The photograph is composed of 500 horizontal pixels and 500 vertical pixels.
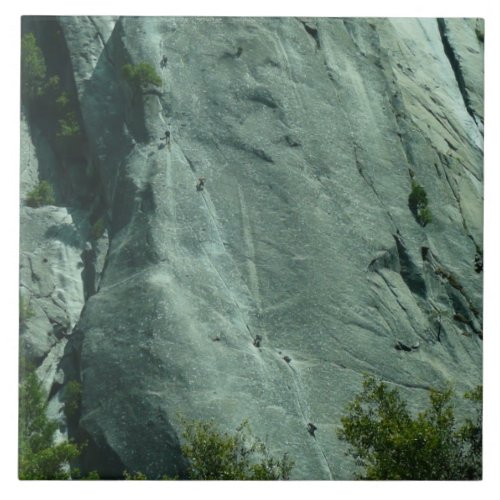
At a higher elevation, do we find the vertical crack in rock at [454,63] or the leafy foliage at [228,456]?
the vertical crack in rock at [454,63]

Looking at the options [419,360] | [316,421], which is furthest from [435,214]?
[316,421]

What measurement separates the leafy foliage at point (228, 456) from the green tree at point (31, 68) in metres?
7.85

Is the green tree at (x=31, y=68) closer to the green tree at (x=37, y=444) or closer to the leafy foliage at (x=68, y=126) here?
the leafy foliage at (x=68, y=126)

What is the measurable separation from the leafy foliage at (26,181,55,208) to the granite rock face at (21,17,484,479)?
255 millimetres

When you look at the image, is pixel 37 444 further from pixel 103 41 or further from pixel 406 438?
pixel 103 41

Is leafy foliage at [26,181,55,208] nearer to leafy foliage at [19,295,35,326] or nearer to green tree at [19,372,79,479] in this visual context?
leafy foliage at [19,295,35,326]

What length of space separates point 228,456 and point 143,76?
8.56 m

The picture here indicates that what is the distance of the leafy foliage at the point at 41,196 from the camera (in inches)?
928

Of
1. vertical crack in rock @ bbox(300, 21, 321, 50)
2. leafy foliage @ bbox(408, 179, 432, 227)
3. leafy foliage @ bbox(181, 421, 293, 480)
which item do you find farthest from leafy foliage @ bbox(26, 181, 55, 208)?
leafy foliage @ bbox(408, 179, 432, 227)

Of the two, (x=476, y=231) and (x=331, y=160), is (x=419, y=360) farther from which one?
(x=331, y=160)

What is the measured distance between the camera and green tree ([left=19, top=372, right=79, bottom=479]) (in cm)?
2222

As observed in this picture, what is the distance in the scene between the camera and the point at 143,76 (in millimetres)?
24906

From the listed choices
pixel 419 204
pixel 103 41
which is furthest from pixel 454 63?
pixel 103 41

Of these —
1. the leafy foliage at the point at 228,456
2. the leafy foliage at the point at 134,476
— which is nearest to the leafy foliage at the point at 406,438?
the leafy foliage at the point at 228,456
